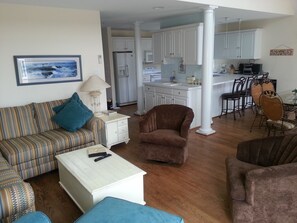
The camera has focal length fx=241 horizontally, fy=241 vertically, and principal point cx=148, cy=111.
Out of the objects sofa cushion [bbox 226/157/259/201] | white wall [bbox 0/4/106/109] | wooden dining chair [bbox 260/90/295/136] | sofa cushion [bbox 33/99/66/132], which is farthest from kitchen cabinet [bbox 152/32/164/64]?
sofa cushion [bbox 226/157/259/201]

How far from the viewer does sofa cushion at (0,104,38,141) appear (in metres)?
3.38

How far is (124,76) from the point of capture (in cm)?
747

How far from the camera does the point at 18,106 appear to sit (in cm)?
363

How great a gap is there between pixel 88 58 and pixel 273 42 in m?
4.86

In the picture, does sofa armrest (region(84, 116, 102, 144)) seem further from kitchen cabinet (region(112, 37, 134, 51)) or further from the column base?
kitchen cabinet (region(112, 37, 134, 51))

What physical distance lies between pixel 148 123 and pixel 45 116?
62.8 inches

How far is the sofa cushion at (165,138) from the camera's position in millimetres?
3307

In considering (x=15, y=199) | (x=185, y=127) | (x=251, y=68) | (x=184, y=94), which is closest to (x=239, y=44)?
(x=251, y=68)

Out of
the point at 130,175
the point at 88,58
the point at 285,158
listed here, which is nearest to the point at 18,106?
the point at 88,58

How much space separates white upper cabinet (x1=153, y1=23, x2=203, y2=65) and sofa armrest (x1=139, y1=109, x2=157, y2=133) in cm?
191

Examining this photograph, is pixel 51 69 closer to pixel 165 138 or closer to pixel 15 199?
pixel 165 138

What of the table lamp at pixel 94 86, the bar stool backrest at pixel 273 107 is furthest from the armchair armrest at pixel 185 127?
the table lamp at pixel 94 86

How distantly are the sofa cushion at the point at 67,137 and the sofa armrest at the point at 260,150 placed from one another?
2142mm

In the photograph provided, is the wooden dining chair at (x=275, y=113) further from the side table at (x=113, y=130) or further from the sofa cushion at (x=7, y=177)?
the sofa cushion at (x=7, y=177)
